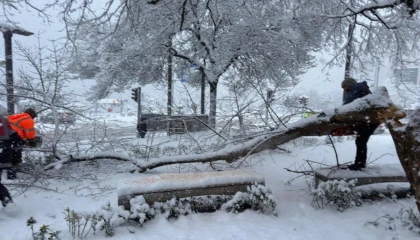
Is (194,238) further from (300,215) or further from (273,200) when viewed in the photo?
(300,215)

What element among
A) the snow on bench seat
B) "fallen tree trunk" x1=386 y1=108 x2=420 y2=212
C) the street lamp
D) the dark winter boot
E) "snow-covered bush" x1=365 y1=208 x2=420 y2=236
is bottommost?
"snow-covered bush" x1=365 y1=208 x2=420 y2=236

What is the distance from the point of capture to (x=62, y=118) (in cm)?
662

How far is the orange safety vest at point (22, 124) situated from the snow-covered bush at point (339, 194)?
16.2 ft

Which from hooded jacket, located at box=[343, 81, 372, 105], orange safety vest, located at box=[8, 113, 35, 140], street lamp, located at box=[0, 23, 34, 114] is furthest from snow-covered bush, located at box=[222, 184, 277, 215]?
street lamp, located at box=[0, 23, 34, 114]

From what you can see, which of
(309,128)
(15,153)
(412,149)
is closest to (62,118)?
(15,153)

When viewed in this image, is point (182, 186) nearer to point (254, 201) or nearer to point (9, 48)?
point (254, 201)

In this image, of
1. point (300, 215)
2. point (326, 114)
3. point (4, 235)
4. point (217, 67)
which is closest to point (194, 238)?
point (300, 215)

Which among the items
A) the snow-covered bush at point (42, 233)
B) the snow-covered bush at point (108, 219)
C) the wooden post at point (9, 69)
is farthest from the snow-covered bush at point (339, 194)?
the wooden post at point (9, 69)

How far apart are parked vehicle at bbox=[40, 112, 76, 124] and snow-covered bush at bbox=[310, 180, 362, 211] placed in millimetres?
5536

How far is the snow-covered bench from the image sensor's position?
3715mm

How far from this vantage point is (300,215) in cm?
413

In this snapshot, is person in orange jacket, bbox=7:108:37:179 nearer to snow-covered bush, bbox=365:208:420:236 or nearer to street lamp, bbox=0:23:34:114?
street lamp, bbox=0:23:34:114

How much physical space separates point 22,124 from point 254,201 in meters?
4.14

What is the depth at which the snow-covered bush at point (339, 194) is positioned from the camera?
162 inches
